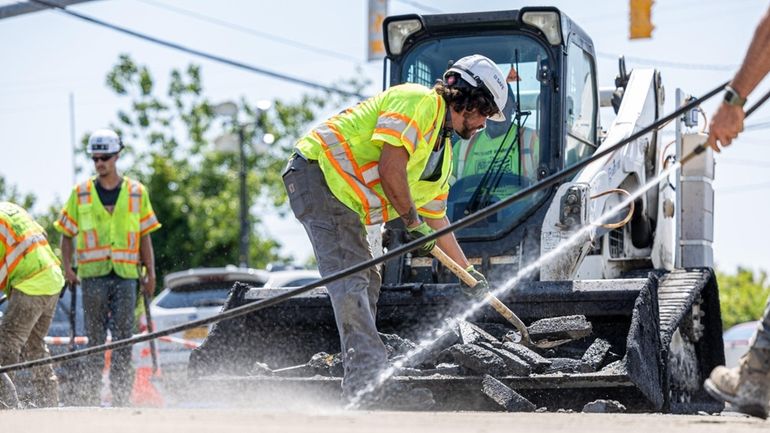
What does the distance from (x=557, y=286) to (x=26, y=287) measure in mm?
3562

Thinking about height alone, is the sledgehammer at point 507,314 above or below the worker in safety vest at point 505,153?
below

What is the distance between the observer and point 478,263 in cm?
905

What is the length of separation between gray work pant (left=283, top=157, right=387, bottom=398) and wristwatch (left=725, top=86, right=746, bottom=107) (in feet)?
7.82

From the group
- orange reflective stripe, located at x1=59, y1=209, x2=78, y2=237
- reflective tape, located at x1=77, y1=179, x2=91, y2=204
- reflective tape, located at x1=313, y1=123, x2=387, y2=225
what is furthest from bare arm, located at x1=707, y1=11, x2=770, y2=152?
orange reflective stripe, located at x1=59, y1=209, x2=78, y2=237

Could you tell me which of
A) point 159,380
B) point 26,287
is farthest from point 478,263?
point 159,380

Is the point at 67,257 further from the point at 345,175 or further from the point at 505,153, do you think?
the point at 345,175

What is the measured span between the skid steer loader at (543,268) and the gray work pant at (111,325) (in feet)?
6.57

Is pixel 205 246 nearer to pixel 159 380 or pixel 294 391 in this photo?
pixel 159 380

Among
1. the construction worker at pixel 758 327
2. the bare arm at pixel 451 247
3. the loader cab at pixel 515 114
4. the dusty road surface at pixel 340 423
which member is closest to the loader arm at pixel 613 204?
the loader cab at pixel 515 114

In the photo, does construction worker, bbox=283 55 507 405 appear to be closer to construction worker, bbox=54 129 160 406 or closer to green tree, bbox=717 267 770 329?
construction worker, bbox=54 129 160 406

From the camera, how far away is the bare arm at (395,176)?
7164 mm

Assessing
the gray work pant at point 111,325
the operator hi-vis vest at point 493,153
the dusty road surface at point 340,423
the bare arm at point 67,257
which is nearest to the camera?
the dusty road surface at point 340,423

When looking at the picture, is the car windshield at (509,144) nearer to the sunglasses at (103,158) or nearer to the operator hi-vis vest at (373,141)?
the operator hi-vis vest at (373,141)

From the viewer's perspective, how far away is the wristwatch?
5.66 metres
